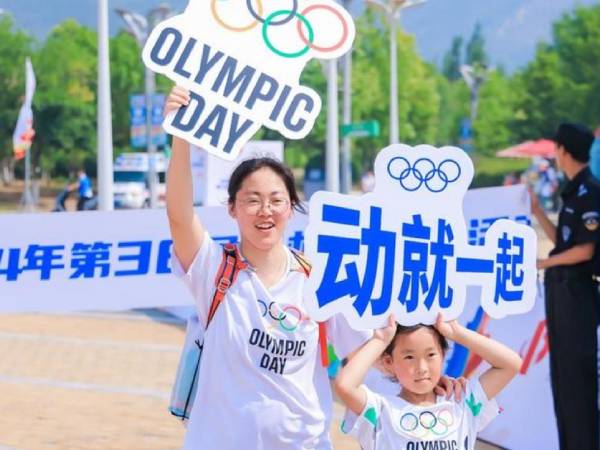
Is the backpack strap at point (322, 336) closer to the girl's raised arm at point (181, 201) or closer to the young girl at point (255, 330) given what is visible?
the young girl at point (255, 330)

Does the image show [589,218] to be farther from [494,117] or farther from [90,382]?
[494,117]

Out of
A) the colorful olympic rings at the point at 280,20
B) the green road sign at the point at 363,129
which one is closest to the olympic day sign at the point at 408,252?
the colorful olympic rings at the point at 280,20

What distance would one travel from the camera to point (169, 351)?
33.3 ft

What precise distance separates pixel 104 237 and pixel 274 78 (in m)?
3.06

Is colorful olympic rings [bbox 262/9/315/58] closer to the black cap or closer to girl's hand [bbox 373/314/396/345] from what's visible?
girl's hand [bbox 373/314/396/345]

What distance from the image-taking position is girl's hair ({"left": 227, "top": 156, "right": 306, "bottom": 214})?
10.9 ft

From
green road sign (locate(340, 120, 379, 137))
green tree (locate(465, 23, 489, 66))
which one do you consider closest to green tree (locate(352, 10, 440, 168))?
green road sign (locate(340, 120, 379, 137))

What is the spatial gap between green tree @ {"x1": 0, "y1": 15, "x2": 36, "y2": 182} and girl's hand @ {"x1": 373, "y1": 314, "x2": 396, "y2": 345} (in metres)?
55.9

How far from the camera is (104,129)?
16281mm

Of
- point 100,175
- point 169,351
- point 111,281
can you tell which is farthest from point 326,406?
point 100,175

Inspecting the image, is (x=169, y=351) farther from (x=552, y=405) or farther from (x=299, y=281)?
(x=299, y=281)

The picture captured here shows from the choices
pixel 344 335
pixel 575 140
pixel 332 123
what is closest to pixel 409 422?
pixel 344 335

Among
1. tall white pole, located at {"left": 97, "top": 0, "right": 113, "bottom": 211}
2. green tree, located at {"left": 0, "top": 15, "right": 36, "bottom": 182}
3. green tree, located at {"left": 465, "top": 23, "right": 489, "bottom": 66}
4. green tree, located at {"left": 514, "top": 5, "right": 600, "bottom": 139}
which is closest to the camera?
tall white pole, located at {"left": 97, "top": 0, "right": 113, "bottom": 211}

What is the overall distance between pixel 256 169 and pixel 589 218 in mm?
2583
